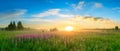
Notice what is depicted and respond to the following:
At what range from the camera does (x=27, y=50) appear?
9.22 meters

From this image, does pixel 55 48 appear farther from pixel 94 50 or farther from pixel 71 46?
pixel 94 50

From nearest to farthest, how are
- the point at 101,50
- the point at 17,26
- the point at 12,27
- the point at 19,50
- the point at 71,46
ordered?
the point at 19,50
the point at 101,50
the point at 71,46
the point at 12,27
the point at 17,26

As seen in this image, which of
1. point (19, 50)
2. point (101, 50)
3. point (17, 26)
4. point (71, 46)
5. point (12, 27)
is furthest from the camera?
point (17, 26)

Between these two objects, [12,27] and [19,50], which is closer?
[19,50]

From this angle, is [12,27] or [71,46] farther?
[12,27]

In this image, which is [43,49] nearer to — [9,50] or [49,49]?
[49,49]

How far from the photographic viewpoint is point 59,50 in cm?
925

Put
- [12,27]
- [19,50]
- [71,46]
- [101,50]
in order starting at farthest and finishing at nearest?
[12,27] → [71,46] → [101,50] → [19,50]

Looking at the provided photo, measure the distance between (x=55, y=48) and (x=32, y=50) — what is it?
1.12 meters

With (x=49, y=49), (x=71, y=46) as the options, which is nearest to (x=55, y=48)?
(x=49, y=49)

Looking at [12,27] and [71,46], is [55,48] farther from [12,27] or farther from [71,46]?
[12,27]

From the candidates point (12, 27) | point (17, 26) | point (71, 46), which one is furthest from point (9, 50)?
point (17, 26)

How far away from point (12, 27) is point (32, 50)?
7935cm

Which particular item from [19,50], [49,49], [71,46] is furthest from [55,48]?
[19,50]
